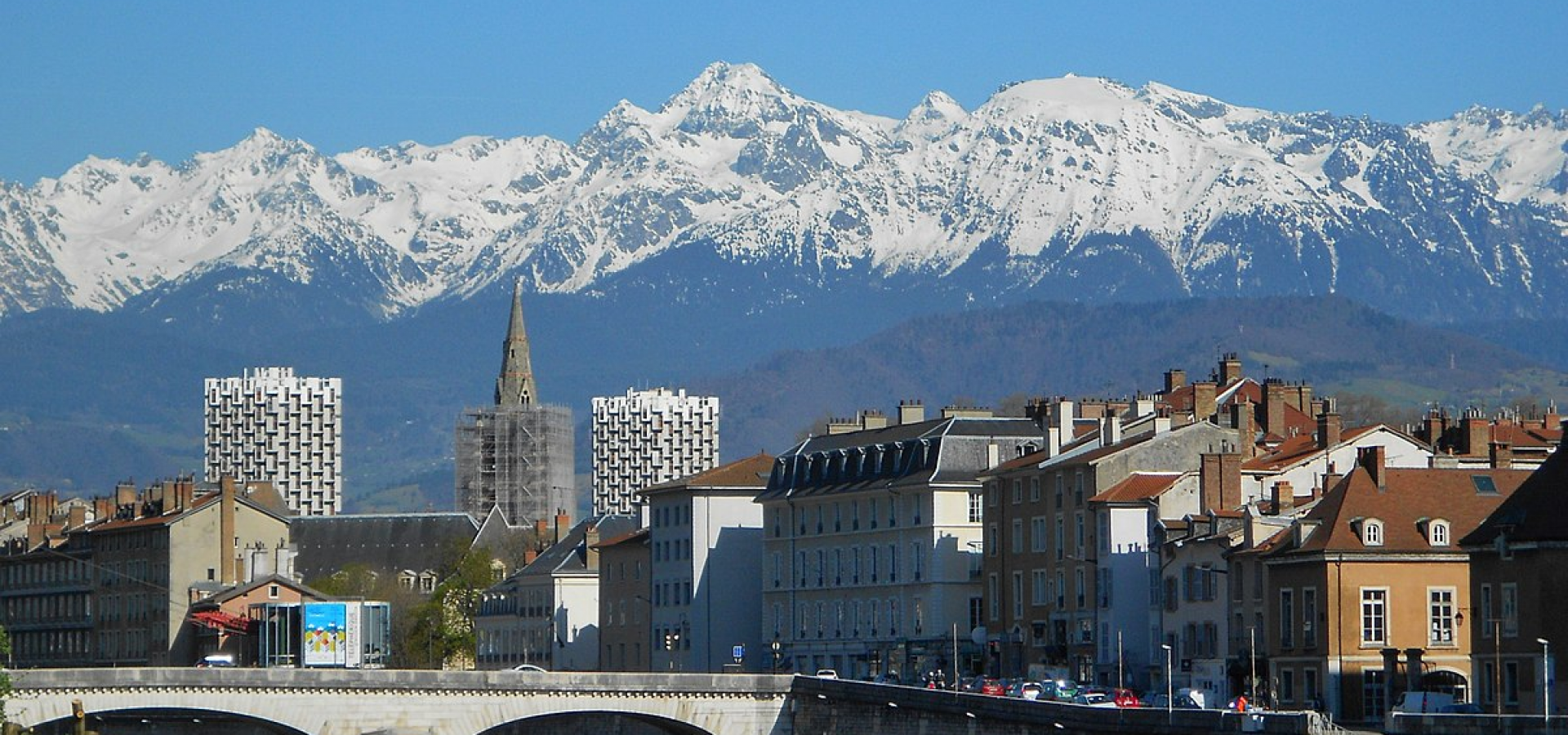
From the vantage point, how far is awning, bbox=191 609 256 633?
16300cm

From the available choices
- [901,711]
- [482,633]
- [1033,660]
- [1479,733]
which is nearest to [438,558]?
[482,633]

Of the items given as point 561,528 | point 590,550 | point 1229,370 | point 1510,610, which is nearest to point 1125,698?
point 1510,610

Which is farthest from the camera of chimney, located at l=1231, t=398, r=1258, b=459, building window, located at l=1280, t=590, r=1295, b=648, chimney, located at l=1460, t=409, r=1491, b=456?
chimney, located at l=1231, t=398, r=1258, b=459

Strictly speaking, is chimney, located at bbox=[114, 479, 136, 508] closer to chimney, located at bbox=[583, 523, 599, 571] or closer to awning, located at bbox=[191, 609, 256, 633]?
awning, located at bbox=[191, 609, 256, 633]

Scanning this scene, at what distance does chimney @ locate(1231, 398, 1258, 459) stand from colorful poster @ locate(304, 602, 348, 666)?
135 feet

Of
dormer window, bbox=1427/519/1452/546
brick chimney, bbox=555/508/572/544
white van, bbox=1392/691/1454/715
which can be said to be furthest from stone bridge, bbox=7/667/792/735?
brick chimney, bbox=555/508/572/544

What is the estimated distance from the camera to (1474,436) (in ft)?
365

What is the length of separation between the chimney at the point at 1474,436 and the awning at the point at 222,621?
231 feet

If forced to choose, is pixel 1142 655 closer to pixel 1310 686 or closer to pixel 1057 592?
pixel 1057 592

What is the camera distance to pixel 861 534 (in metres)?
129

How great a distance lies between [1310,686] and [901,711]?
12556 millimetres

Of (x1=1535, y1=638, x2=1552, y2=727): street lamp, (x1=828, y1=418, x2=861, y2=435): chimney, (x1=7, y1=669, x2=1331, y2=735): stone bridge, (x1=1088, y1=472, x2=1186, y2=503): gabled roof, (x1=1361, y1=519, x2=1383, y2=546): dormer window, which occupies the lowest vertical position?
(x1=7, y1=669, x2=1331, y2=735): stone bridge

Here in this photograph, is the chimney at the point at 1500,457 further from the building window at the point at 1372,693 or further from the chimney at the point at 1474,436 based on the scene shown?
the building window at the point at 1372,693

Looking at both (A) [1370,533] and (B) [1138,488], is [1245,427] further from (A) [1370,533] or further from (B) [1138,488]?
(A) [1370,533]
